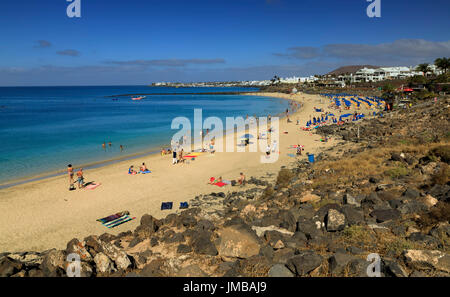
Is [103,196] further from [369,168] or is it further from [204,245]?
[369,168]

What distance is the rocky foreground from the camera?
5.15m

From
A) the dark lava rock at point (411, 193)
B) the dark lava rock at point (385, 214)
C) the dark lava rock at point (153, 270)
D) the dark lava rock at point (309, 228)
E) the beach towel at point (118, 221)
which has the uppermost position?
the dark lava rock at point (411, 193)

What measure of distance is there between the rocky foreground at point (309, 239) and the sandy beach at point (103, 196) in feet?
9.71

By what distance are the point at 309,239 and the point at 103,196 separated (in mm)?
11838

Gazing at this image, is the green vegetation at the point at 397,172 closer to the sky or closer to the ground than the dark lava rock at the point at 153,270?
closer to the sky

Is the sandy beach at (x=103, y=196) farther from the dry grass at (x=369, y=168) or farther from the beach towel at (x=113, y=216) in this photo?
the dry grass at (x=369, y=168)

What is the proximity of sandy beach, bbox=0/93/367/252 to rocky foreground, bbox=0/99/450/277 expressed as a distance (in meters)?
2.96

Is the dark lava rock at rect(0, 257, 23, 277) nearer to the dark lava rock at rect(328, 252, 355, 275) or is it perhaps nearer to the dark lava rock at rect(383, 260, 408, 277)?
the dark lava rock at rect(328, 252, 355, 275)

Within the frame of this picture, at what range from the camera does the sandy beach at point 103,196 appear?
36.2ft

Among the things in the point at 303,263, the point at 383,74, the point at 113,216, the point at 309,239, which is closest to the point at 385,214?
the point at 309,239

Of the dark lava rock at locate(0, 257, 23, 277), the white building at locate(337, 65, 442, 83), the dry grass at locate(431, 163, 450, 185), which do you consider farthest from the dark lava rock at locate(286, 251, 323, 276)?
the white building at locate(337, 65, 442, 83)

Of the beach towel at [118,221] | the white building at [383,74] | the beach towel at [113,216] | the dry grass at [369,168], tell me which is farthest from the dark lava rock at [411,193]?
the white building at [383,74]

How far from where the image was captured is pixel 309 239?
658cm
